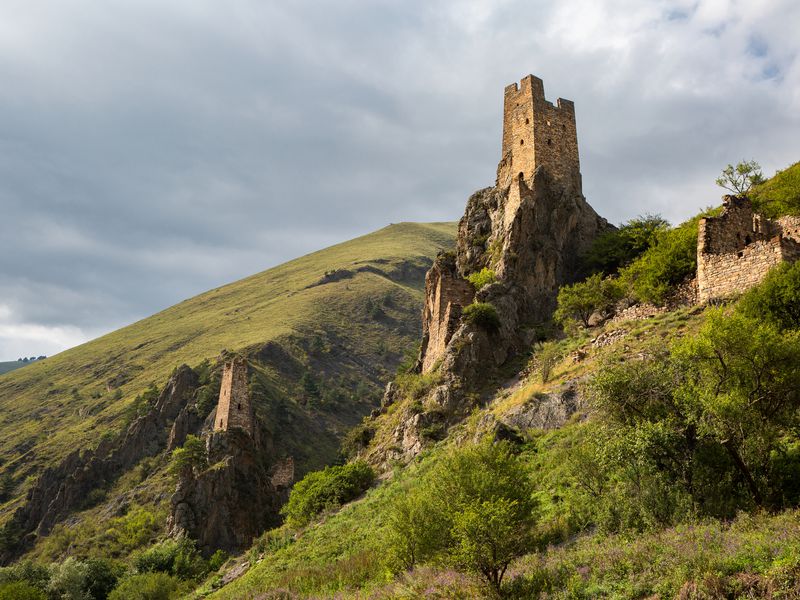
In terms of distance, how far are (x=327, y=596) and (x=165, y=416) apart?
59847mm

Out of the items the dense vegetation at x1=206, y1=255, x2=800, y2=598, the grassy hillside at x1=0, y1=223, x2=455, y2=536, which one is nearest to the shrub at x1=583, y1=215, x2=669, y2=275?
the dense vegetation at x1=206, y1=255, x2=800, y2=598

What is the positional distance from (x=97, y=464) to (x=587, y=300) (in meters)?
57.5


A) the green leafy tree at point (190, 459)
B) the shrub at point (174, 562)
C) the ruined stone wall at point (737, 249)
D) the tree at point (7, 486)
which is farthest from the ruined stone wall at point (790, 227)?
the tree at point (7, 486)

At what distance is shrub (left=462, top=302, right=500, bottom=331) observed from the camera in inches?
1577

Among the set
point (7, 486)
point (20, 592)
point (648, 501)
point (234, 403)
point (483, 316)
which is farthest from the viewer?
point (7, 486)

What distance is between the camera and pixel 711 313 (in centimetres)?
1972

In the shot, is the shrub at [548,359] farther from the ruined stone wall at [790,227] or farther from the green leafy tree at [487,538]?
the green leafy tree at [487,538]

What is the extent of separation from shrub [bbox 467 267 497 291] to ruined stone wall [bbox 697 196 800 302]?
49.3ft

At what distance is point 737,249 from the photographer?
107 feet

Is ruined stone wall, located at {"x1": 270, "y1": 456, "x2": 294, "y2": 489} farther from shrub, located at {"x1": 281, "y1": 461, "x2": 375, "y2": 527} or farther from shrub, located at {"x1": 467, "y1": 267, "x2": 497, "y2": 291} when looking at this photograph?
shrub, located at {"x1": 467, "y1": 267, "x2": 497, "y2": 291}

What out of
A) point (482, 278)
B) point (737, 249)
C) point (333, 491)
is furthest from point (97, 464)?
point (737, 249)

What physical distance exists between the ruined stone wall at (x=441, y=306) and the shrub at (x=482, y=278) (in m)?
0.49

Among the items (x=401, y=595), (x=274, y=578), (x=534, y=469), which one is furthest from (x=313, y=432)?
(x=401, y=595)

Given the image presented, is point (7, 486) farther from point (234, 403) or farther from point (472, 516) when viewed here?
point (472, 516)
